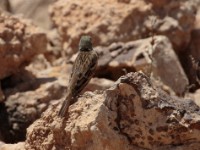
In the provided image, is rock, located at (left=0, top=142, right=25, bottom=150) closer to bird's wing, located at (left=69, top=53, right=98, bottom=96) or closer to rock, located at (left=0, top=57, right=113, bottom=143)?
bird's wing, located at (left=69, top=53, right=98, bottom=96)

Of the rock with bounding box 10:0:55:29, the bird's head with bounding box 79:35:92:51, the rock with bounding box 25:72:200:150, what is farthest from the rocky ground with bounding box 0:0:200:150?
the rock with bounding box 10:0:55:29

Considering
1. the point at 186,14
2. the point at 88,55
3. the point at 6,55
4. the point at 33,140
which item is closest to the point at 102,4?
the point at 186,14

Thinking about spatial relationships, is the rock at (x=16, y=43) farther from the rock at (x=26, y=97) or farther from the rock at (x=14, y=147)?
the rock at (x=14, y=147)

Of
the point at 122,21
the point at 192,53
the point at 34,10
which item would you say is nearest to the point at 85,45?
the point at 122,21

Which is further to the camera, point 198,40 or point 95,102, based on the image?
point 198,40

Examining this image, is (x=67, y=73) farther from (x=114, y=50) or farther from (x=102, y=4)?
(x=102, y=4)

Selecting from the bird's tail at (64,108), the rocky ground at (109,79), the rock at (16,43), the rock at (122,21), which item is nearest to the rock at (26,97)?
the rocky ground at (109,79)
